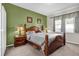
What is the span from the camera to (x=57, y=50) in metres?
1.87

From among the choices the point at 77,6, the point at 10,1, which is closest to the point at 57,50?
the point at 77,6

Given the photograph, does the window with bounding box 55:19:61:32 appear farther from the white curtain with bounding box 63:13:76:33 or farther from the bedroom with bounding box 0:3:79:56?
the white curtain with bounding box 63:13:76:33

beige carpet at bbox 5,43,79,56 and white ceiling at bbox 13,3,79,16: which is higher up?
white ceiling at bbox 13,3,79,16

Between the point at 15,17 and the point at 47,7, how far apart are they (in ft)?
2.30

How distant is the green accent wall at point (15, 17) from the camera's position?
1.69 metres

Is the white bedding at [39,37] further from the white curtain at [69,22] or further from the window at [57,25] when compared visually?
the white curtain at [69,22]

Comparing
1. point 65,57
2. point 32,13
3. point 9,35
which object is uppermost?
point 32,13

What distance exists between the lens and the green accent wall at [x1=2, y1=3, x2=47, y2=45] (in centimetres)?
169

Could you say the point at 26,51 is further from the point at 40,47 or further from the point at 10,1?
the point at 10,1

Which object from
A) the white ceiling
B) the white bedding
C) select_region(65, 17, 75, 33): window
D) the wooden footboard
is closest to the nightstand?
the white bedding

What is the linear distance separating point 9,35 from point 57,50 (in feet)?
3.57

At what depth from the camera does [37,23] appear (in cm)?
178

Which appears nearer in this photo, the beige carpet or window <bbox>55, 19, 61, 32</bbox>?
the beige carpet

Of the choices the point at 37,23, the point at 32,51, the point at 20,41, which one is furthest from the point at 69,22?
the point at 20,41
